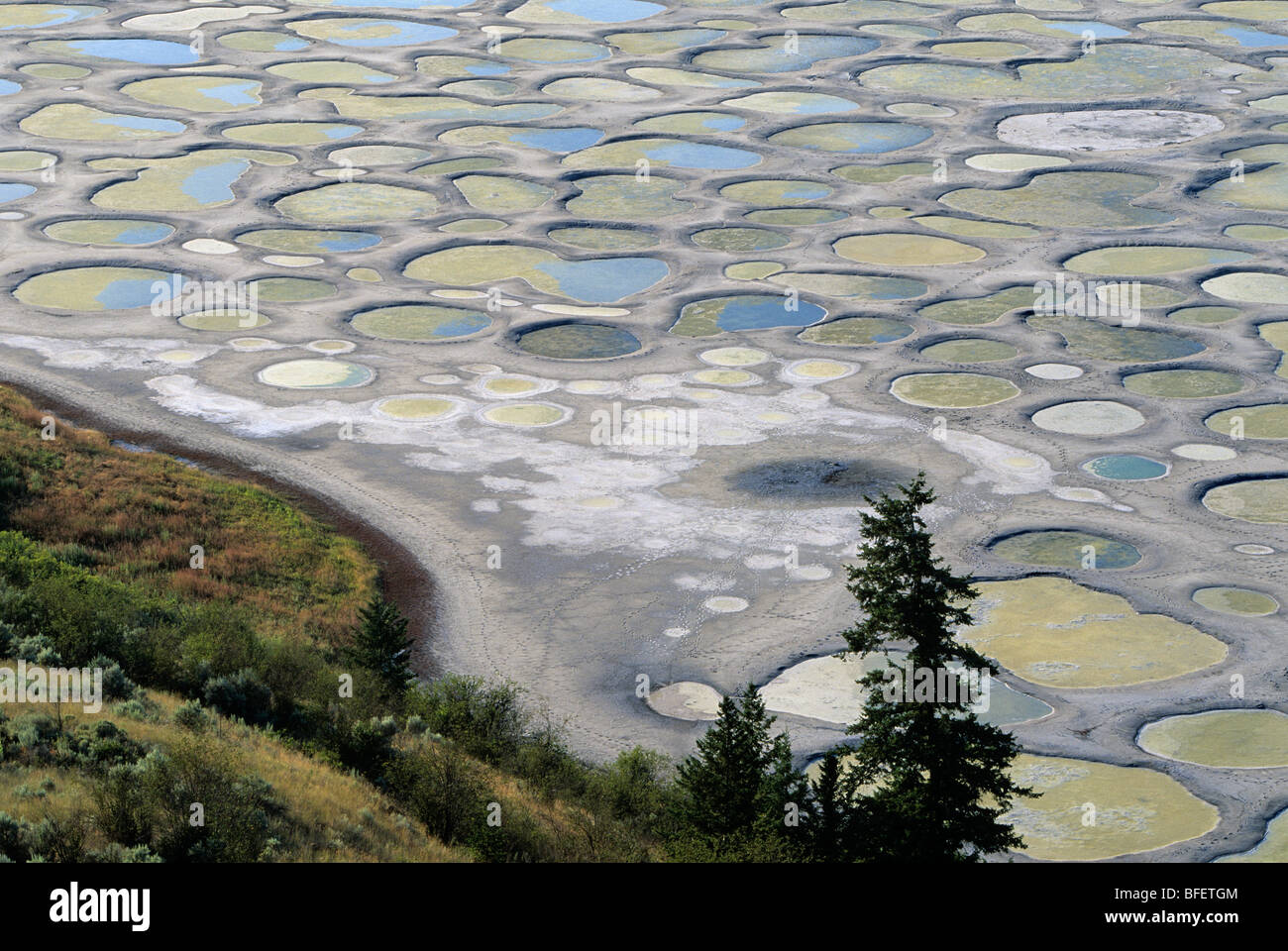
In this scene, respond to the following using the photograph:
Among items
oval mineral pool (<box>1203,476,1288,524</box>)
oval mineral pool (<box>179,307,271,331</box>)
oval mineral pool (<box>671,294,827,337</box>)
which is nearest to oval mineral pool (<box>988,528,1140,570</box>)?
oval mineral pool (<box>1203,476,1288,524</box>)

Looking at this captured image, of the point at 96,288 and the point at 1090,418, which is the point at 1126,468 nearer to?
the point at 1090,418

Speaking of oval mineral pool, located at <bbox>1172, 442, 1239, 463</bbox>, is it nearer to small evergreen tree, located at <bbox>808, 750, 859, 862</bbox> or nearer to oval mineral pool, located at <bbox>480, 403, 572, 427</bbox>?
oval mineral pool, located at <bbox>480, 403, 572, 427</bbox>

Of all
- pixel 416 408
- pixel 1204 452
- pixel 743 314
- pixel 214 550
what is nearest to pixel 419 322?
pixel 416 408

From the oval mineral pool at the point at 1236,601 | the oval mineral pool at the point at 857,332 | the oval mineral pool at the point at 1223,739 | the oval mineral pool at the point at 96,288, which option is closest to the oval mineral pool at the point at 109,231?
the oval mineral pool at the point at 96,288

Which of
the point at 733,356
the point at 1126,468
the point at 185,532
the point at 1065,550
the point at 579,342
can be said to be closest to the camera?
the point at 185,532

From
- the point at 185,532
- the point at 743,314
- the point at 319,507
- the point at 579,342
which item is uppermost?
the point at 743,314

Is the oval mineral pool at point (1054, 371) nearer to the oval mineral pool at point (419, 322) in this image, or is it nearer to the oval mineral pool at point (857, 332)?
the oval mineral pool at point (857, 332)
